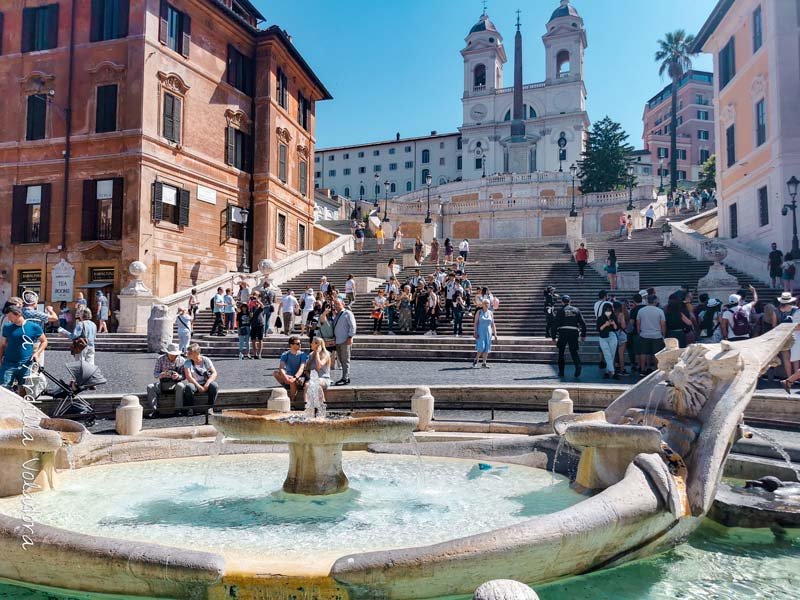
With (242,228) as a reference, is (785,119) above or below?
above

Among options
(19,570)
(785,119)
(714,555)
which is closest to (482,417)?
(714,555)

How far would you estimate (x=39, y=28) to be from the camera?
26969 mm

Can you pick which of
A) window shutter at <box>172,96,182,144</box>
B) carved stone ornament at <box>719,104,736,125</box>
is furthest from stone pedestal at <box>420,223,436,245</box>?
carved stone ornament at <box>719,104,736,125</box>

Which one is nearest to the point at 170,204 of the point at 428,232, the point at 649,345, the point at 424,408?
the point at 428,232

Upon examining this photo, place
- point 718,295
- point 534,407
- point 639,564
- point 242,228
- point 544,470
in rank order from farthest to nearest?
1. point 242,228
2. point 718,295
3. point 534,407
4. point 544,470
5. point 639,564

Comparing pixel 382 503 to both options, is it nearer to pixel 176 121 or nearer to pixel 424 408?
pixel 424 408

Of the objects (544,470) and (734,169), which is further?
(734,169)

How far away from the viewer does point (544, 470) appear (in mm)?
5676

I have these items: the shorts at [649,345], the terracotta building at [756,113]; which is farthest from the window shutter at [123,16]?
the terracotta building at [756,113]

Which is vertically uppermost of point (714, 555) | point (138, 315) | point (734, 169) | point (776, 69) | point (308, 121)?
point (308, 121)

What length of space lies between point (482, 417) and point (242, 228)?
24.5 meters

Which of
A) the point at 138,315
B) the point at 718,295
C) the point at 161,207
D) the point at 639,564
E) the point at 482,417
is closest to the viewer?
the point at 639,564

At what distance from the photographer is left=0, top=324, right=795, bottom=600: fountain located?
9.32ft

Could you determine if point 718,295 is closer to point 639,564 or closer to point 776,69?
point 776,69
